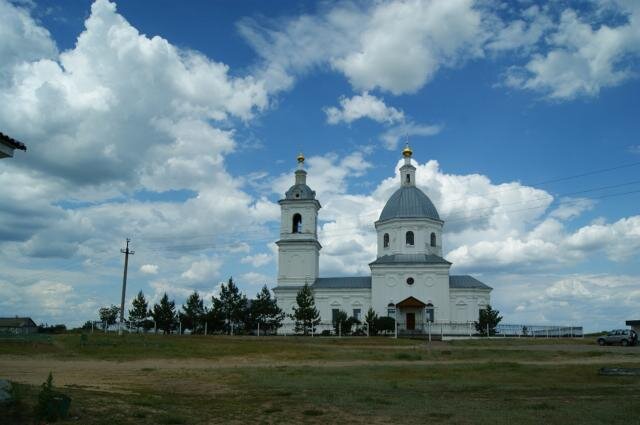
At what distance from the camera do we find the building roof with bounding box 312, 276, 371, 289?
63.2m

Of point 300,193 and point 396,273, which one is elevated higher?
point 300,193

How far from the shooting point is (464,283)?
61.8m

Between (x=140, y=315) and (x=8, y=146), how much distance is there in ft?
174

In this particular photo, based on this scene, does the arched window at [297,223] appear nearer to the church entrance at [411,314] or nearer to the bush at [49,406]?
the church entrance at [411,314]

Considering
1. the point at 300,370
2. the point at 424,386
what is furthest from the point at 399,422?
the point at 300,370

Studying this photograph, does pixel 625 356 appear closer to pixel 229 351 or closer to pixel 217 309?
pixel 229 351

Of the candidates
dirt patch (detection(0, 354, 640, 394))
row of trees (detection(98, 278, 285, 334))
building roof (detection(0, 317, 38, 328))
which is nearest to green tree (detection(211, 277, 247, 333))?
row of trees (detection(98, 278, 285, 334))

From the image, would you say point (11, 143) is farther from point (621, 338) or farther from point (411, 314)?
point (411, 314)

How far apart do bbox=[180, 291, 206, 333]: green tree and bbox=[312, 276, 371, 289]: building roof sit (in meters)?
11.8

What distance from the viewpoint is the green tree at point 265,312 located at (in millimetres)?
59119

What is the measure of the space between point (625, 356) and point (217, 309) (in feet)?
121

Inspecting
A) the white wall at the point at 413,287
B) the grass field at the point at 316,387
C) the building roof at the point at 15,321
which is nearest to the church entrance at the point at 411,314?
the white wall at the point at 413,287

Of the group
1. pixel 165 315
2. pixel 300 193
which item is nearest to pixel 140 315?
pixel 165 315

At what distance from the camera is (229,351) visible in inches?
1476
